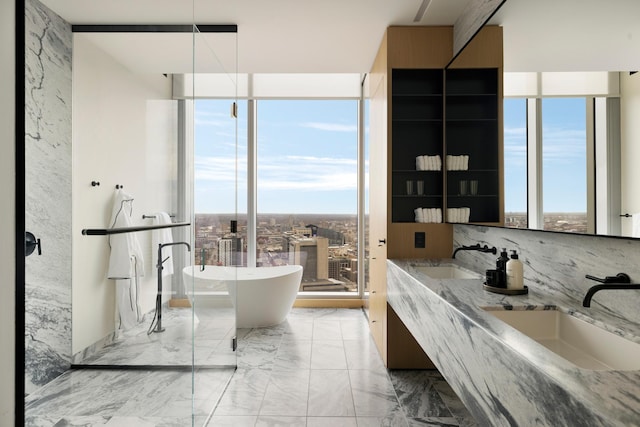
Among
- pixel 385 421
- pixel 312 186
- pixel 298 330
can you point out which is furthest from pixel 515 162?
pixel 312 186

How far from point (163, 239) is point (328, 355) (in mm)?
1941

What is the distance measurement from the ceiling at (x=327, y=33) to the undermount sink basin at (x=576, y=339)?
0.89m

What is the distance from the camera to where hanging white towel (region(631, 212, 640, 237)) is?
1196mm

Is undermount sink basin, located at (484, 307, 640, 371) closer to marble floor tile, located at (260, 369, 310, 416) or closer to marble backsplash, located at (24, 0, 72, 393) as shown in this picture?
marble floor tile, located at (260, 369, 310, 416)

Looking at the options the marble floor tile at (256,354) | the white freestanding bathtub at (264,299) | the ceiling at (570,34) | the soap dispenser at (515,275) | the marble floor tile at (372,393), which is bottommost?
the marble floor tile at (256,354)

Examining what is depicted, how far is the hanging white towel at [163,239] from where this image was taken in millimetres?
1510

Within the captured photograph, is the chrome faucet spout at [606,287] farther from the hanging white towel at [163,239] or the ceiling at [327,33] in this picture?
the hanging white towel at [163,239]

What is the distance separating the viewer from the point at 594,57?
4.51 ft

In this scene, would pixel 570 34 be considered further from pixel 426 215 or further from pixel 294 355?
pixel 294 355

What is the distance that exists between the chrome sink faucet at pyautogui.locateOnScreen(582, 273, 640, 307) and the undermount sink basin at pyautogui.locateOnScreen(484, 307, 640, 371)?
13 cm

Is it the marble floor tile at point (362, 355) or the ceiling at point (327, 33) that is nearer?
the ceiling at point (327, 33)

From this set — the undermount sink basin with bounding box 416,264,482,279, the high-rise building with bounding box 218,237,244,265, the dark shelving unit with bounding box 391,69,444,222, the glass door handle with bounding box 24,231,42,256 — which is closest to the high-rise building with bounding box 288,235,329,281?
the high-rise building with bounding box 218,237,244,265

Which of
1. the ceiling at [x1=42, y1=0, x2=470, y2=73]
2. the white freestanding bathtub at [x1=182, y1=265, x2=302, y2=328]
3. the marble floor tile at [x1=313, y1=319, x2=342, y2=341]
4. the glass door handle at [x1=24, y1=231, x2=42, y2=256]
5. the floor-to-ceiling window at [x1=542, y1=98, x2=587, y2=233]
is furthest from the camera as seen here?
the white freestanding bathtub at [x1=182, y1=265, x2=302, y2=328]

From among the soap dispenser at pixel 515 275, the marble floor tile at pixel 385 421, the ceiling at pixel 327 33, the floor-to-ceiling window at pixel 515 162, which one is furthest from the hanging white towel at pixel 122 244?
the floor-to-ceiling window at pixel 515 162
